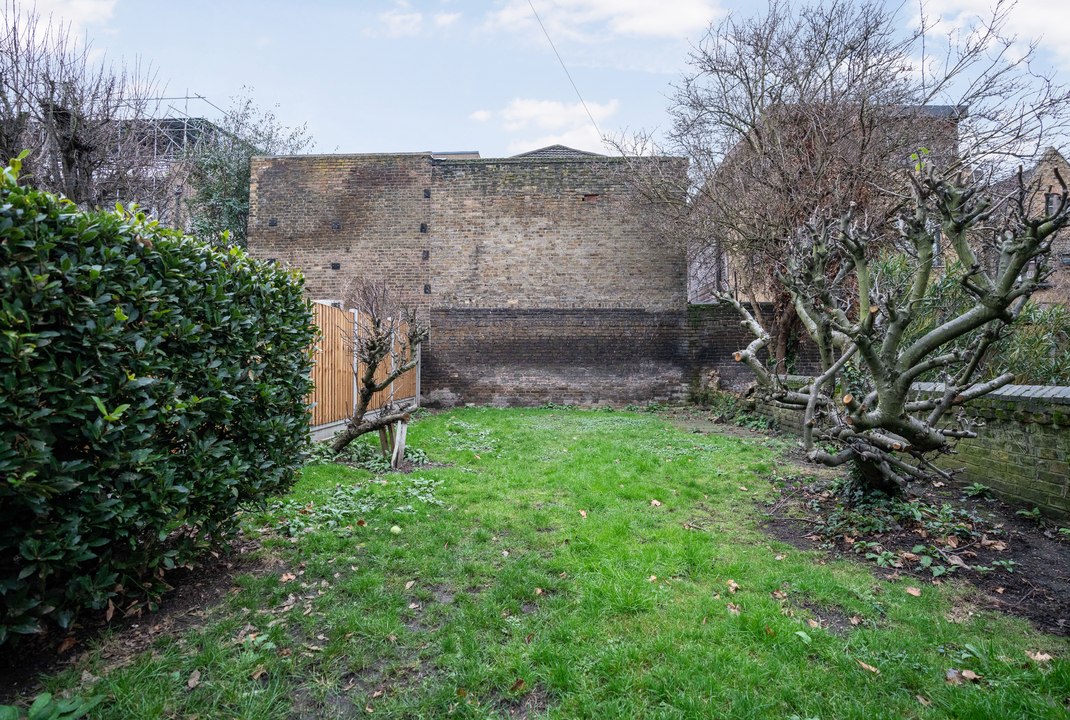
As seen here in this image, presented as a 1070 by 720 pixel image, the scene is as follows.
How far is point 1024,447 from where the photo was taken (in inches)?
171

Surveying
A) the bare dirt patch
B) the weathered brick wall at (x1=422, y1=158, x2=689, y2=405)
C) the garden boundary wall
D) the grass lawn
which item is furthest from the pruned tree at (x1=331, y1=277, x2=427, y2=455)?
the garden boundary wall

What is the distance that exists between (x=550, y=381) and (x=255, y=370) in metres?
10.0

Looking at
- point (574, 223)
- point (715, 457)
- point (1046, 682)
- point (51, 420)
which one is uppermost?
point (574, 223)

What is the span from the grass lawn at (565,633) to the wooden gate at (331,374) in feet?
10.0

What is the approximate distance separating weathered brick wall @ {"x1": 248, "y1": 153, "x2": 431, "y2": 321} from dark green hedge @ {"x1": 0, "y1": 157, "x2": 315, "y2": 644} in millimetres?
10237

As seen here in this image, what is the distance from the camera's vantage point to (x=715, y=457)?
705 cm

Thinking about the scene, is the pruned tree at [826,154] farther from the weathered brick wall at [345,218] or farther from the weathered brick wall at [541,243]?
the weathered brick wall at [345,218]

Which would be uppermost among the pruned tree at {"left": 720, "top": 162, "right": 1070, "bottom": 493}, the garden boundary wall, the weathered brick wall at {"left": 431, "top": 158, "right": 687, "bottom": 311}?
the weathered brick wall at {"left": 431, "top": 158, "right": 687, "bottom": 311}

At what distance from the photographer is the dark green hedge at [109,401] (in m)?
2.04

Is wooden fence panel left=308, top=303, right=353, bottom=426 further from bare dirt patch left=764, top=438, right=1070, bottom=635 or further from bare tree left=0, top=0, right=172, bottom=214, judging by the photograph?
bare dirt patch left=764, top=438, right=1070, bottom=635

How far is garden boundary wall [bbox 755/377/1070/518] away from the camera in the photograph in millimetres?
3988

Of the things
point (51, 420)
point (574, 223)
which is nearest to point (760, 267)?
point (574, 223)

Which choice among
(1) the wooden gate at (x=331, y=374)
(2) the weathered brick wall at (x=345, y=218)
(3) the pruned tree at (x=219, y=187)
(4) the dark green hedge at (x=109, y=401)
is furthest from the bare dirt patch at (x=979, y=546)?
(3) the pruned tree at (x=219, y=187)

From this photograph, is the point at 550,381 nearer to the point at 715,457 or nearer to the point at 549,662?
the point at 715,457
